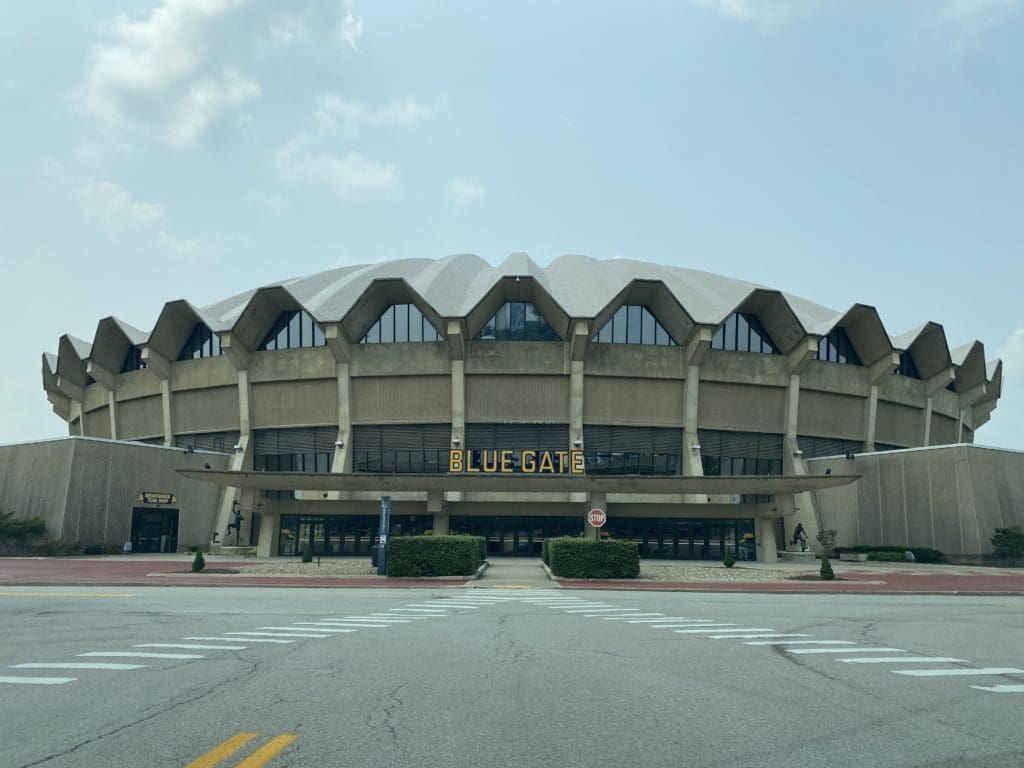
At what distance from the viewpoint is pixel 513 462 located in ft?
144

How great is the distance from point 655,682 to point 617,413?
132 ft

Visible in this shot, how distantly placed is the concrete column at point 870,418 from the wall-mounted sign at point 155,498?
151 ft

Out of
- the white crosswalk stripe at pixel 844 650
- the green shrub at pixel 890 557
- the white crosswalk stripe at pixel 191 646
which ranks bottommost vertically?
the white crosswalk stripe at pixel 191 646

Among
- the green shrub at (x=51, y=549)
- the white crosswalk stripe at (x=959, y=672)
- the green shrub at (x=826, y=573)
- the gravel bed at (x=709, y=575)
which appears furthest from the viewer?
the green shrub at (x=51, y=549)

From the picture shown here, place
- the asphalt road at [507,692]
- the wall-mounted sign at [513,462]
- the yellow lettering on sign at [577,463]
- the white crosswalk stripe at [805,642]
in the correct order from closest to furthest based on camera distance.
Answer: the asphalt road at [507,692], the white crosswalk stripe at [805,642], the wall-mounted sign at [513,462], the yellow lettering on sign at [577,463]

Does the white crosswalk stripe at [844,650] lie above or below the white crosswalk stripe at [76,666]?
above

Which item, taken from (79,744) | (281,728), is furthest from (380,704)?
(79,744)

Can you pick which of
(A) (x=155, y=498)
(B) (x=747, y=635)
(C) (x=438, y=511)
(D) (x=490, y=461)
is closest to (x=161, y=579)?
(C) (x=438, y=511)

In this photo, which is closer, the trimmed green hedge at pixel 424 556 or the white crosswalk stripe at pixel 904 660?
the white crosswalk stripe at pixel 904 660

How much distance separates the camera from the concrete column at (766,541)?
44438 mm

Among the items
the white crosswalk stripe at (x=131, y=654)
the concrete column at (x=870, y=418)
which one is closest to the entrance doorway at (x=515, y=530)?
the concrete column at (x=870, y=418)

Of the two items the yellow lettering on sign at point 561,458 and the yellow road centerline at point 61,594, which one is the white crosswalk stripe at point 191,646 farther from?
the yellow lettering on sign at point 561,458

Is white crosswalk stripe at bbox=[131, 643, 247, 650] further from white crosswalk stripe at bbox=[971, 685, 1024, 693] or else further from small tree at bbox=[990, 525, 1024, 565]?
small tree at bbox=[990, 525, 1024, 565]

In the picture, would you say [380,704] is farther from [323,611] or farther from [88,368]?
[88,368]
